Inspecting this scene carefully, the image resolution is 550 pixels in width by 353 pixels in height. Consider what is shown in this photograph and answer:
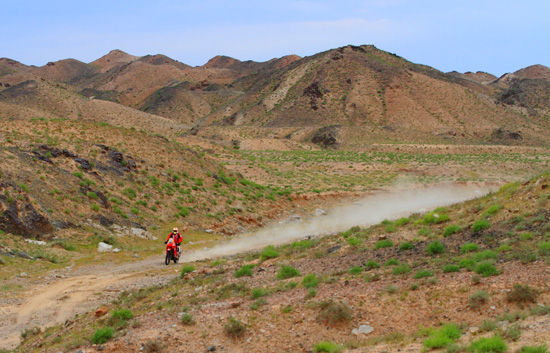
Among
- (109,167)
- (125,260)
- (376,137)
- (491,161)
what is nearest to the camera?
(125,260)

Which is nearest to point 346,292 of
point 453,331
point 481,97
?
point 453,331

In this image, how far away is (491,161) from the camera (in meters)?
56.4

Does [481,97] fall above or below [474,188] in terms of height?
above

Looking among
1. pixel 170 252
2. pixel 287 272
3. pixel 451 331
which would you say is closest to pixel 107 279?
pixel 170 252

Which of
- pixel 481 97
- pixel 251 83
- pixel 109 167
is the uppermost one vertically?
pixel 251 83

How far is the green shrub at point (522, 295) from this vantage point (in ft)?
30.0

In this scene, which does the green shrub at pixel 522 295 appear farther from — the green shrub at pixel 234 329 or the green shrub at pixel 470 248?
the green shrub at pixel 234 329

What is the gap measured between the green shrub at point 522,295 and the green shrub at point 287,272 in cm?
483

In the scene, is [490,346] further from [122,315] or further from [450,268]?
[122,315]

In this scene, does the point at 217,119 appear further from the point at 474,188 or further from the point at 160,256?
the point at 160,256

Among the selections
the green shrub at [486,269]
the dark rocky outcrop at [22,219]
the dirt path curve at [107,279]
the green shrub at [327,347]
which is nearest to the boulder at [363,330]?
the green shrub at [327,347]

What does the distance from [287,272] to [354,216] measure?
18.3 m

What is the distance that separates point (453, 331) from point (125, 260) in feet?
46.6

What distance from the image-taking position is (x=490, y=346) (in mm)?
7516
